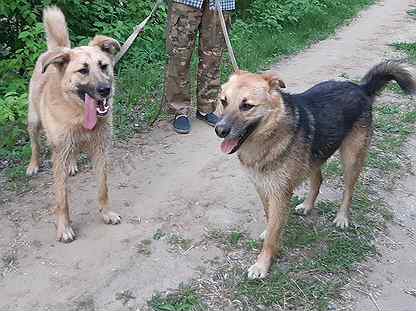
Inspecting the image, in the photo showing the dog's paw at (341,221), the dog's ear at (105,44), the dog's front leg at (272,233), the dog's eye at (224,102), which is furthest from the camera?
the dog's paw at (341,221)

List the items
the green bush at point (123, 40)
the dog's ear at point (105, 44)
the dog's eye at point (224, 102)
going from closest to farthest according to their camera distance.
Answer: the dog's eye at point (224, 102), the dog's ear at point (105, 44), the green bush at point (123, 40)

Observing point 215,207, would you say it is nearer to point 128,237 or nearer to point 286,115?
point 128,237

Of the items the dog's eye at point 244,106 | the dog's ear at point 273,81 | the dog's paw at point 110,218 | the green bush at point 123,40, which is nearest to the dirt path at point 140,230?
the dog's paw at point 110,218

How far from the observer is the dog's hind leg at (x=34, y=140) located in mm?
4226

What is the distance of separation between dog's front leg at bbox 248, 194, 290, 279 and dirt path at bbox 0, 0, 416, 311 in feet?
1.11

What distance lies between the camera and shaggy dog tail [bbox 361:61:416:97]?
3.65 meters

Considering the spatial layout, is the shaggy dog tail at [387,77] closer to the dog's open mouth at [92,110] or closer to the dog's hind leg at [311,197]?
the dog's hind leg at [311,197]

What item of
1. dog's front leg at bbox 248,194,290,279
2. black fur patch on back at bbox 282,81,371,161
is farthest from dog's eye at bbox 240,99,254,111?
dog's front leg at bbox 248,194,290,279

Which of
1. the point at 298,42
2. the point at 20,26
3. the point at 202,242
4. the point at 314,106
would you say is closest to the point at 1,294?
the point at 202,242

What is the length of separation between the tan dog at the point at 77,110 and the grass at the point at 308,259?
996mm

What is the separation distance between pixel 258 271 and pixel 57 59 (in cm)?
195

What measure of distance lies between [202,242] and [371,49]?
6.49 m

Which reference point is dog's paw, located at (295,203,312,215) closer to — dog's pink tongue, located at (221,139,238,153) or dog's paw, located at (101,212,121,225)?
dog's pink tongue, located at (221,139,238,153)

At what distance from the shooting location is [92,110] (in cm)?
340
